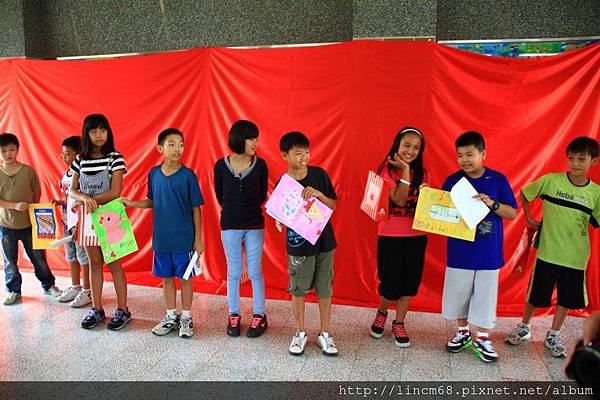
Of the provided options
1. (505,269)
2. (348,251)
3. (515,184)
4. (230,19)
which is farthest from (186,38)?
(505,269)

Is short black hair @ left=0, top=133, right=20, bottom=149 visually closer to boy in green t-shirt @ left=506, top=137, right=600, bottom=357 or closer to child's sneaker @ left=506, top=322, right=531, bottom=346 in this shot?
boy in green t-shirt @ left=506, top=137, right=600, bottom=357

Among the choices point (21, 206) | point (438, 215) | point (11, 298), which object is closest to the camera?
point (438, 215)

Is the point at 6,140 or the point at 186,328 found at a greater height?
the point at 6,140

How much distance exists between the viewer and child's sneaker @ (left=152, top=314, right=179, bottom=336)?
9.60ft

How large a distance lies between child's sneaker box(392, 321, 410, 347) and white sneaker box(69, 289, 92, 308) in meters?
Answer: 2.34

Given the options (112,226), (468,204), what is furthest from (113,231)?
(468,204)

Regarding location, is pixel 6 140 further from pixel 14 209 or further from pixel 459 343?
pixel 459 343

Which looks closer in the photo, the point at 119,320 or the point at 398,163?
the point at 398,163

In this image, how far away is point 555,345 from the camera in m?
2.68

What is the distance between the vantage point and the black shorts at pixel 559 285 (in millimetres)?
2617

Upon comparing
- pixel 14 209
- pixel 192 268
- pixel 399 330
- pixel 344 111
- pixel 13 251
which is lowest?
pixel 399 330

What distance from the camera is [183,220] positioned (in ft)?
9.39

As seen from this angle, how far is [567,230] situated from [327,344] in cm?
157

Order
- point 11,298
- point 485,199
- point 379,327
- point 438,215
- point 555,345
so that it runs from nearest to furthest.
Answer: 1. point 485,199
2. point 438,215
3. point 555,345
4. point 379,327
5. point 11,298
